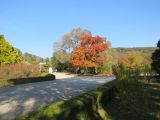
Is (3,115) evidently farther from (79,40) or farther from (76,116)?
(79,40)

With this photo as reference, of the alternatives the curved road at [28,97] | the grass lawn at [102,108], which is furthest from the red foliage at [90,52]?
the grass lawn at [102,108]

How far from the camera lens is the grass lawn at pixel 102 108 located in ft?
24.9

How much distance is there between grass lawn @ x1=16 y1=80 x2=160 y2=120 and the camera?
299 inches

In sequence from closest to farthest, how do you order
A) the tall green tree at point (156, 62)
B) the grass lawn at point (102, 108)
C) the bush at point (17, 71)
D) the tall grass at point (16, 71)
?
the grass lawn at point (102, 108) < the tall green tree at point (156, 62) < the tall grass at point (16, 71) < the bush at point (17, 71)

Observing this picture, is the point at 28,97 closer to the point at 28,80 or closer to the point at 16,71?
the point at 28,80

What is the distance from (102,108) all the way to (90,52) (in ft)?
144

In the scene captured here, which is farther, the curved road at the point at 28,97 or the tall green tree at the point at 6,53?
the tall green tree at the point at 6,53

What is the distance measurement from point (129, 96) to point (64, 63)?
56.4m

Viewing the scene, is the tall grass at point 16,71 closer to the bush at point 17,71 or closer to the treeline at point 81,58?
the bush at point 17,71

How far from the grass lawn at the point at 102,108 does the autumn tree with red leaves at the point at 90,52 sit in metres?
37.8

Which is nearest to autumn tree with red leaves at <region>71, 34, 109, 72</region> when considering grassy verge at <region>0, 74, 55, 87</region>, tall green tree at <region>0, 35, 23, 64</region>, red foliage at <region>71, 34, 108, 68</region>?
red foliage at <region>71, 34, 108, 68</region>

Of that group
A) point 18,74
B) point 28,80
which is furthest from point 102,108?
point 18,74

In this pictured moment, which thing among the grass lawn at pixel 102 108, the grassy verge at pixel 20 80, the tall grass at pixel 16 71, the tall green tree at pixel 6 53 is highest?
the tall green tree at pixel 6 53

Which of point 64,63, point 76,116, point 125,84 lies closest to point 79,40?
point 64,63
